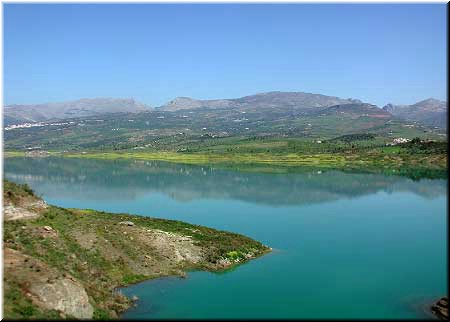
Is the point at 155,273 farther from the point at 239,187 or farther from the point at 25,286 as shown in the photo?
the point at 239,187

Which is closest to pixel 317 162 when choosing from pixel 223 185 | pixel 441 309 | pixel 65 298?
pixel 223 185

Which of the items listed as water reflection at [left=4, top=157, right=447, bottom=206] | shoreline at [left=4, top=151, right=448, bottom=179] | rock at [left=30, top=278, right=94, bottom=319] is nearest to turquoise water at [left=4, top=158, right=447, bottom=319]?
water reflection at [left=4, top=157, right=447, bottom=206]

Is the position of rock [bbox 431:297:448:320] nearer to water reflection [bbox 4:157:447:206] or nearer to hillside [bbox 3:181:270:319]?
hillside [bbox 3:181:270:319]

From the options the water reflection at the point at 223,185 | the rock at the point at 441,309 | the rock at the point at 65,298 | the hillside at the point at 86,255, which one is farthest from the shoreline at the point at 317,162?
the rock at the point at 65,298

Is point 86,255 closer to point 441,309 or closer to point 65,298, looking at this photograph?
point 65,298

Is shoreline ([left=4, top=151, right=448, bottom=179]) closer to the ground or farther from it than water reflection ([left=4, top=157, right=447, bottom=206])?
farther from it

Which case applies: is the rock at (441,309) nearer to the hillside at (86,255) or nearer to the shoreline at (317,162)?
the hillside at (86,255)

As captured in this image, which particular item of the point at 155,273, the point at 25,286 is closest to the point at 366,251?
the point at 155,273
